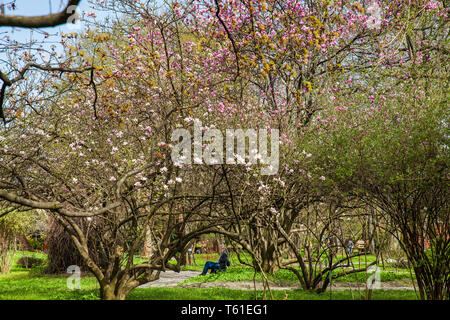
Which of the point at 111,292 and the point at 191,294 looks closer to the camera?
the point at 111,292

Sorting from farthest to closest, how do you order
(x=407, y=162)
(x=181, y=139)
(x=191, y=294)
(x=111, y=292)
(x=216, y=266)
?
(x=216, y=266), (x=191, y=294), (x=111, y=292), (x=181, y=139), (x=407, y=162)

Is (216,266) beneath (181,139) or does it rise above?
beneath

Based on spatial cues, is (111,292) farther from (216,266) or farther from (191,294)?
(216,266)

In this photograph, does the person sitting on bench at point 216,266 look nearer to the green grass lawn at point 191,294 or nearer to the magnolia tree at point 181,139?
the green grass lawn at point 191,294

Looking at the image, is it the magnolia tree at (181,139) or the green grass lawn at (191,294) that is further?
the green grass lawn at (191,294)

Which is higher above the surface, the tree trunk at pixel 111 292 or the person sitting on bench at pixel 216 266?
the tree trunk at pixel 111 292

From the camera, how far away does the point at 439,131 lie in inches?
249

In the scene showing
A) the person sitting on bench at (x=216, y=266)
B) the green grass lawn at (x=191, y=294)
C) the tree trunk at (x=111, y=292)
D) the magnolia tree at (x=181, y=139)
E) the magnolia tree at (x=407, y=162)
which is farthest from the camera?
the person sitting on bench at (x=216, y=266)

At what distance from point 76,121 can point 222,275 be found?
7.14 m

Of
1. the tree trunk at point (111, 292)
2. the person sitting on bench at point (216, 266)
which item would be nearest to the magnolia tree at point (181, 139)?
the tree trunk at point (111, 292)

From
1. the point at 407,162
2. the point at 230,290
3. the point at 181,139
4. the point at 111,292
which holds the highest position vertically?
the point at 181,139

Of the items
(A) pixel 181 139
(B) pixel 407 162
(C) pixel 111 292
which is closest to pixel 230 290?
(C) pixel 111 292

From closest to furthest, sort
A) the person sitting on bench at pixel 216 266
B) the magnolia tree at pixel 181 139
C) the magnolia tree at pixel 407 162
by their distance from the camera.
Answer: the magnolia tree at pixel 407 162, the magnolia tree at pixel 181 139, the person sitting on bench at pixel 216 266
